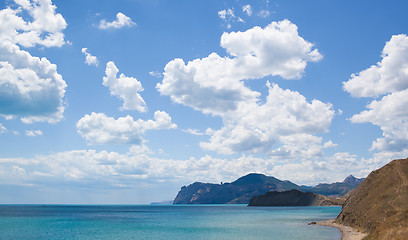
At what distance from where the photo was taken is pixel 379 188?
87188 millimetres

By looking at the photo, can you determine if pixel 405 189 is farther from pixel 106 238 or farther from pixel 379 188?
pixel 106 238

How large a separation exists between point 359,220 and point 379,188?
43.5 ft

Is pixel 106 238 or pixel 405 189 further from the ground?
pixel 405 189

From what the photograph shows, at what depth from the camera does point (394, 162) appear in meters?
98.1

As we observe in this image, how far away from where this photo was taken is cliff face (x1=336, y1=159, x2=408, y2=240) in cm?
5381

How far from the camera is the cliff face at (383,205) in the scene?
2119 inches

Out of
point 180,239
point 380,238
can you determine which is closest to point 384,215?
point 380,238

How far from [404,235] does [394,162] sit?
195 feet

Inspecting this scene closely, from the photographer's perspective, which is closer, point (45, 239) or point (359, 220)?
point (45, 239)

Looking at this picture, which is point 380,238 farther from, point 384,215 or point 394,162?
point 394,162

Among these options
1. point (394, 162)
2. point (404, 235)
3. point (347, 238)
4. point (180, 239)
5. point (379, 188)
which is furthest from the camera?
point (394, 162)

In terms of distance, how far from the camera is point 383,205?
72062mm

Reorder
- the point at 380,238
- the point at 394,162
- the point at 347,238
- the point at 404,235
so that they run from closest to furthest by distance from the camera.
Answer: the point at 404,235 → the point at 380,238 → the point at 347,238 → the point at 394,162

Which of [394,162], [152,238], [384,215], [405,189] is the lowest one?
[152,238]
